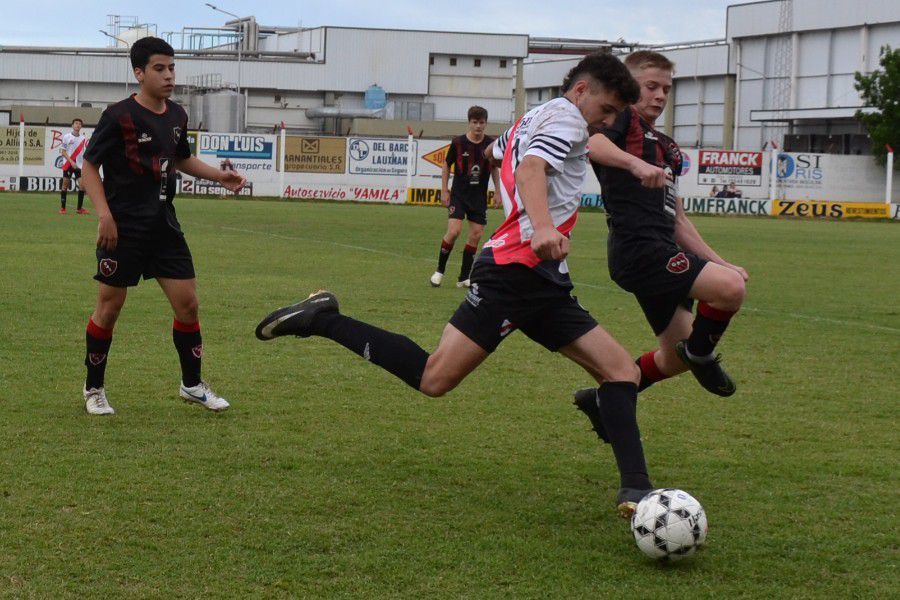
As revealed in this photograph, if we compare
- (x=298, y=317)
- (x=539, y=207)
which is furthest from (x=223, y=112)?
(x=539, y=207)

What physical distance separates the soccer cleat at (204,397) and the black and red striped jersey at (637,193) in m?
2.41

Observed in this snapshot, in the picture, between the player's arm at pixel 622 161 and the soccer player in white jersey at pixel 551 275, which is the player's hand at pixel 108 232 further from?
the player's arm at pixel 622 161

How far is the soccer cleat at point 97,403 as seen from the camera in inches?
267

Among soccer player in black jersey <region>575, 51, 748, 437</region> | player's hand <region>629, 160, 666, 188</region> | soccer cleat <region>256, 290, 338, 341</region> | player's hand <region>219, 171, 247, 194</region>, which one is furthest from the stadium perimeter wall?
player's hand <region>629, 160, 666, 188</region>

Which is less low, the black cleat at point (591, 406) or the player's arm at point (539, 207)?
the player's arm at point (539, 207)

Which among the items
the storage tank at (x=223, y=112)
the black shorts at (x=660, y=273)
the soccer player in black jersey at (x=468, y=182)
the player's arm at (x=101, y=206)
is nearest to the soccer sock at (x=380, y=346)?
the black shorts at (x=660, y=273)

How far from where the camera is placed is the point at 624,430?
16.2 ft

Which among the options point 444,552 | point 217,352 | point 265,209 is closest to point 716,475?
point 444,552

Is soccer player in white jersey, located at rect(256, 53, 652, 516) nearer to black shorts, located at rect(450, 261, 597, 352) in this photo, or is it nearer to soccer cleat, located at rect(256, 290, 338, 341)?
black shorts, located at rect(450, 261, 597, 352)

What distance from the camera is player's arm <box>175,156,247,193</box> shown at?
276 inches

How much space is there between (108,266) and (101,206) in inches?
13.4

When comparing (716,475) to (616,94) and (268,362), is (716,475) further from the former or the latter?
(268,362)

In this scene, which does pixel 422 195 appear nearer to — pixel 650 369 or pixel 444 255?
pixel 444 255

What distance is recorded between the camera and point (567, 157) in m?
4.97
